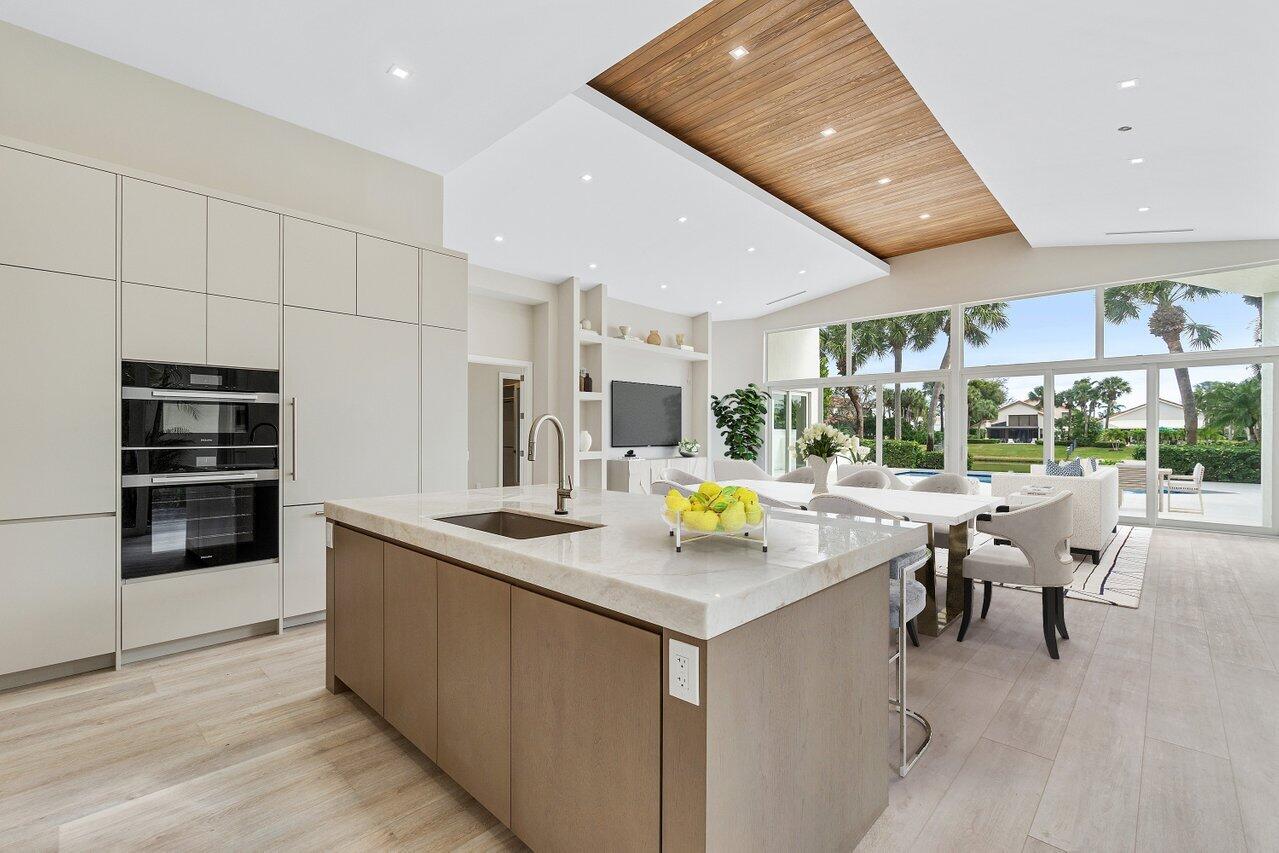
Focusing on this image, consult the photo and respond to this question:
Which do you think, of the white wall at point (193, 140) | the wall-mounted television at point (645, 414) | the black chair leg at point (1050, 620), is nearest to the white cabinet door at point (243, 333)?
the white wall at point (193, 140)

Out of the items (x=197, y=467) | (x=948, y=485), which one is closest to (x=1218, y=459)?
(x=948, y=485)

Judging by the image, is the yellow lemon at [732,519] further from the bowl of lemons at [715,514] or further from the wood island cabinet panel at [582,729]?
the wood island cabinet panel at [582,729]

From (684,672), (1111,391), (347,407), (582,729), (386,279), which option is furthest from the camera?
(1111,391)

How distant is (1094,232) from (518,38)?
646 cm

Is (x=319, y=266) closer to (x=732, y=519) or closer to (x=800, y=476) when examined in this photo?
(x=732, y=519)

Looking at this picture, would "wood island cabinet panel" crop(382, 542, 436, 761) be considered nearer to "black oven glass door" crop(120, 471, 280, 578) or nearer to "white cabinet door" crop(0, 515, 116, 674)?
"black oven glass door" crop(120, 471, 280, 578)

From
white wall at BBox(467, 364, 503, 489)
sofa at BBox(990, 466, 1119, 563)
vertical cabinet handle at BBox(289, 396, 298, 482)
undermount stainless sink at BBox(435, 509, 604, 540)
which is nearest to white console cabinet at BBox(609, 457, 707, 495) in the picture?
white wall at BBox(467, 364, 503, 489)

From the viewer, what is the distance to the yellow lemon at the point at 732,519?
1.36 metres

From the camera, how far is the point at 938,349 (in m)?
7.90

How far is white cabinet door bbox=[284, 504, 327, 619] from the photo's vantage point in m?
3.15

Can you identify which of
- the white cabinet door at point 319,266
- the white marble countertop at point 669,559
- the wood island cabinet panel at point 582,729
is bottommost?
the wood island cabinet panel at point 582,729

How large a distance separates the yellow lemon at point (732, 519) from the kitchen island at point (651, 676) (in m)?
0.08

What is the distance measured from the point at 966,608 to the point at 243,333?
413 cm

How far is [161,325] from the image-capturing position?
2744mm
